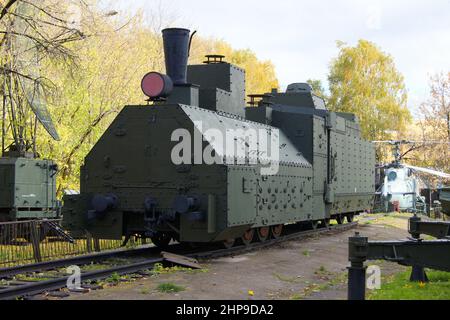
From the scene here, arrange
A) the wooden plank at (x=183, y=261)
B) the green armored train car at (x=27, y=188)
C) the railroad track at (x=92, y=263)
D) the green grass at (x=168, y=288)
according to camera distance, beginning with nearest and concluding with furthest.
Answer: the railroad track at (x=92, y=263) → the green grass at (x=168, y=288) → the wooden plank at (x=183, y=261) → the green armored train car at (x=27, y=188)

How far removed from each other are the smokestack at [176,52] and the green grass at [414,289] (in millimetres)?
6037

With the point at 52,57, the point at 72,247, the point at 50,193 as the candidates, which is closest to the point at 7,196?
the point at 50,193

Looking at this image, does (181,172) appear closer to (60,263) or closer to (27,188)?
(60,263)

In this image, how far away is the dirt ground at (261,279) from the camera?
9.17 metres

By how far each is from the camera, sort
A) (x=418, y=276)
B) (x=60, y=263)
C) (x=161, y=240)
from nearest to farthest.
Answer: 1. (x=418, y=276)
2. (x=60, y=263)
3. (x=161, y=240)

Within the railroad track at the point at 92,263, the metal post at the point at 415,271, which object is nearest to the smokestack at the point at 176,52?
the railroad track at the point at 92,263

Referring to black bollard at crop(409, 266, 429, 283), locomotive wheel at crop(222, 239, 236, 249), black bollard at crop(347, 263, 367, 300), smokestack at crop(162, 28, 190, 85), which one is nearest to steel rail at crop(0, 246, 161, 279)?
locomotive wheel at crop(222, 239, 236, 249)

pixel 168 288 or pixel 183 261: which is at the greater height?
pixel 183 261

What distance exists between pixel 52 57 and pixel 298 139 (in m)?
6.71

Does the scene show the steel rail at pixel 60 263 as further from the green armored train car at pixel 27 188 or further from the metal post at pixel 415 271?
the green armored train car at pixel 27 188

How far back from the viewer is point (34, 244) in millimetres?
13477

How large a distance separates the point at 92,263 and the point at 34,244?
78.9 inches

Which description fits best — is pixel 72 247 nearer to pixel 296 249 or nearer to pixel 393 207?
pixel 296 249

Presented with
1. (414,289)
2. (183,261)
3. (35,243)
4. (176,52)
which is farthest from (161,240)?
(414,289)
